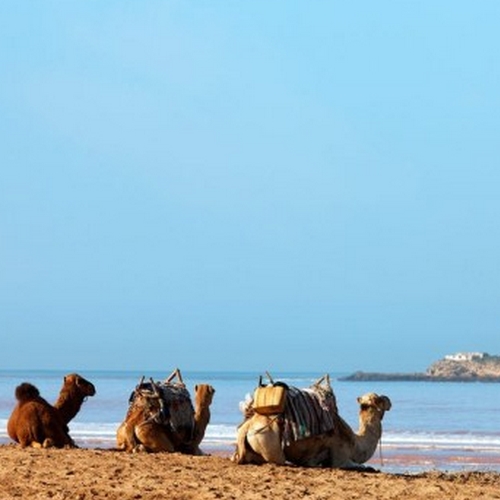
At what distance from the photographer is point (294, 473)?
14.5m

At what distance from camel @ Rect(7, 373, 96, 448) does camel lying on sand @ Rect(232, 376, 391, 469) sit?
7.74 ft

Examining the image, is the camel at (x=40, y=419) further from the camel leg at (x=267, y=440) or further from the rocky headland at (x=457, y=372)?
the rocky headland at (x=457, y=372)

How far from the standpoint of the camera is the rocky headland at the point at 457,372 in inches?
5920

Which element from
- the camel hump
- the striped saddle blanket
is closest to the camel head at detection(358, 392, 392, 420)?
the striped saddle blanket

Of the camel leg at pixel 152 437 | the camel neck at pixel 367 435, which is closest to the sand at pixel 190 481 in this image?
the camel neck at pixel 367 435

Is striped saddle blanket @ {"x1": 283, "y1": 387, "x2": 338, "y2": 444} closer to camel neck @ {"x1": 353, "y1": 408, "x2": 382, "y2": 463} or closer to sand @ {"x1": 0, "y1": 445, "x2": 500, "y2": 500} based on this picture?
sand @ {"x1": 0, "y1": 445, "x2": 500, "y2": 500}

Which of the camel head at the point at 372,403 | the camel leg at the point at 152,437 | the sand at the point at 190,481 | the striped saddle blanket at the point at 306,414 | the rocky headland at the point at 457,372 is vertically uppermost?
the rocky headland at the point at 457,372

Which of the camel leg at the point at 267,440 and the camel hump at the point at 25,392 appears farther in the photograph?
the camel hump at the point at 25,392

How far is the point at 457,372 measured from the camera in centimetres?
15300

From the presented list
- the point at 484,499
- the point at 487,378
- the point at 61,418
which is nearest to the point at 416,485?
the point at 484,499

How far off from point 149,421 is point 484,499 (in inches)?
165

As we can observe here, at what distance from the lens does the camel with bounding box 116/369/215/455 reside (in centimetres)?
1636

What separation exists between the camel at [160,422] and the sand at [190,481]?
3.21 ft

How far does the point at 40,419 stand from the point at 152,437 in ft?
4.13
